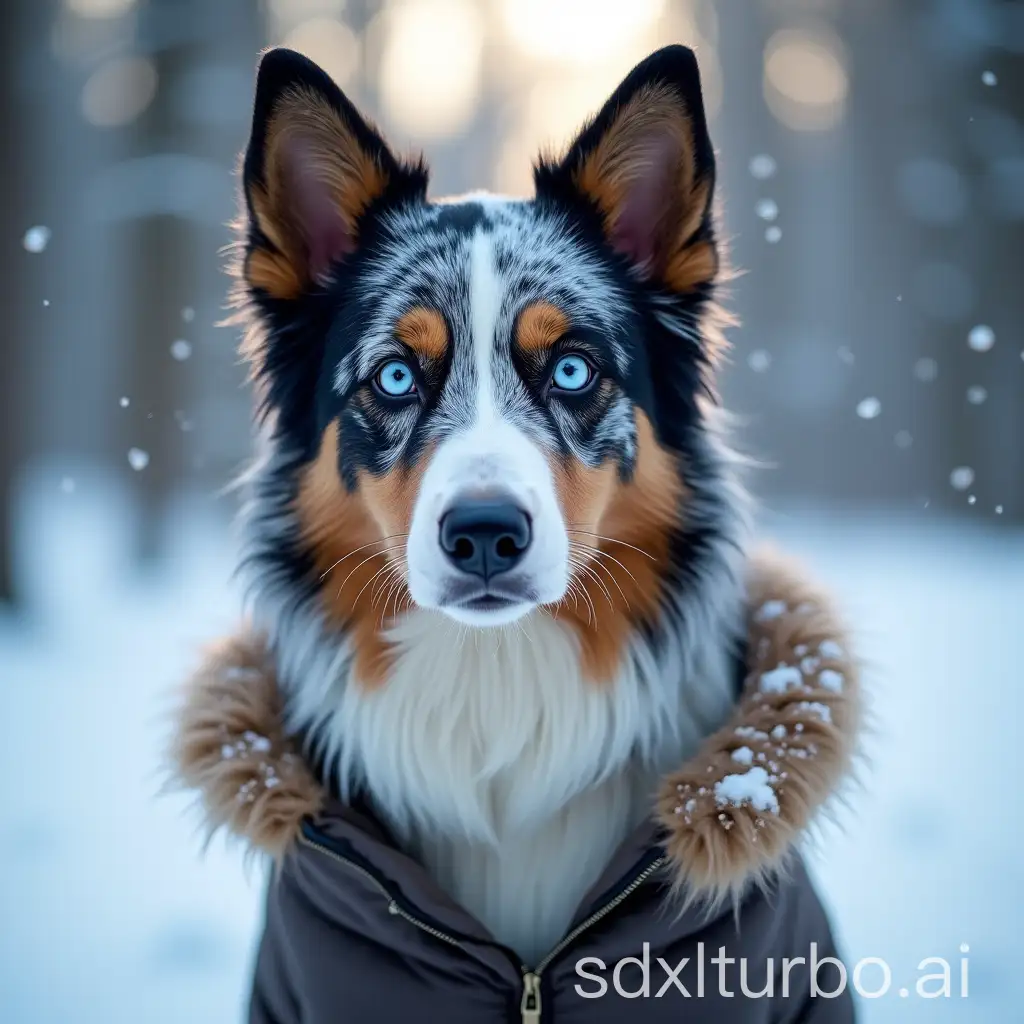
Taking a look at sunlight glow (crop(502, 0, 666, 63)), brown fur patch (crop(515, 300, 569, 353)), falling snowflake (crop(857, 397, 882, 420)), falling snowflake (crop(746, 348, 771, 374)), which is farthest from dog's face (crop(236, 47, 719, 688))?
falling snowflake (crop(857, 397, 882, 420))

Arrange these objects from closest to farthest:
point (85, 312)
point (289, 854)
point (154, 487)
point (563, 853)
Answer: point (289, 854) < point (563, 853) < point (85, 312) < point (154, 487)

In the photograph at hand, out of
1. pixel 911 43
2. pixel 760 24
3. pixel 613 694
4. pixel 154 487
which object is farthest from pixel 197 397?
pixel 613 694

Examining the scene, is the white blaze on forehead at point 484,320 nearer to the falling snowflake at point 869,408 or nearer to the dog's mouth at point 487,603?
the dog's mouth at point 487,603

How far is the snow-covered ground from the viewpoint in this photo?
3.26 meters

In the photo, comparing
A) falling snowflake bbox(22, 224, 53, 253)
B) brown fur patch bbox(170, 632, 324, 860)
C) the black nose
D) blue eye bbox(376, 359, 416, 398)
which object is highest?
falling snowflake bbox(22, 224, 53, 253)

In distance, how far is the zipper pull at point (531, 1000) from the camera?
191cm

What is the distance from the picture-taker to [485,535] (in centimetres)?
176

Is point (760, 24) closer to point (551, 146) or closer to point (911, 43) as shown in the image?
point (911, 43)

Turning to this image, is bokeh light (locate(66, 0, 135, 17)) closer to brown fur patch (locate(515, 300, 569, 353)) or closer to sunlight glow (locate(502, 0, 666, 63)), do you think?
sunlight glow (locate(502, 0, 666, 63))

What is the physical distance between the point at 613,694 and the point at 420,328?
92 centimetres

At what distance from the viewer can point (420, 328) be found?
2.08 metres

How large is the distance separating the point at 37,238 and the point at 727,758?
20.8ft

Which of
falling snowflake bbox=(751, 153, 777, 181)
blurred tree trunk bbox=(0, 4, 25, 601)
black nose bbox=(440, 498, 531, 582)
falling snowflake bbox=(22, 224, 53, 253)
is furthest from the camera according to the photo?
falling snowflake bbox=(751, 153, 777, 181)

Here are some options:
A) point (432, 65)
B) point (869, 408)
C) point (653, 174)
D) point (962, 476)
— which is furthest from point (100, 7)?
point (962, 476)
